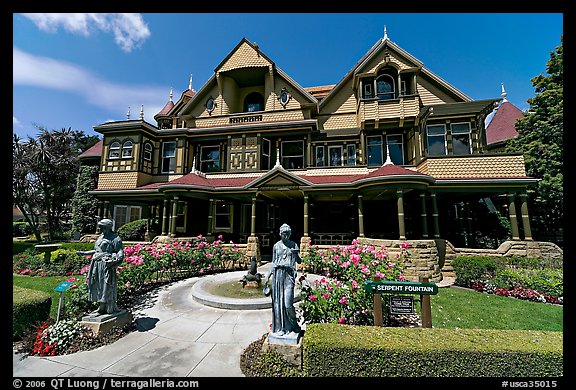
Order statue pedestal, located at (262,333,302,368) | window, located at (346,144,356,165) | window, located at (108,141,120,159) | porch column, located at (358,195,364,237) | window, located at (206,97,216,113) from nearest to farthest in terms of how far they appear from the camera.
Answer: statue pedestal, located at (262,333,302,368)
porch column, located at (358,195,364,237)
window, located at (346,144,356,165)
window, located at (108,141,120,159)
window, located at (206,97,216,113)

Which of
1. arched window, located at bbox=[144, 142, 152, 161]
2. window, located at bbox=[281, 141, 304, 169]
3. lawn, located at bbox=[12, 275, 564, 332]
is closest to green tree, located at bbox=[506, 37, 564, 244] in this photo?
lawn, located at bbox=[12, 275, 564, 332]

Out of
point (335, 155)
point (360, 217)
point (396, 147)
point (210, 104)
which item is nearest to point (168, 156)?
point (210, 104)

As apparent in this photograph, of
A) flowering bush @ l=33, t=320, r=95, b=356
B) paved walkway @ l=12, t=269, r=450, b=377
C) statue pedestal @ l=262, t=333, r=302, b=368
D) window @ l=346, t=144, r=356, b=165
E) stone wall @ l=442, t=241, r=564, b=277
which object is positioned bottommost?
paved walkway @ l=12, t=269, r=450, b=377

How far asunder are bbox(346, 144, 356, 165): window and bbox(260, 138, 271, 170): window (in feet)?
20.4

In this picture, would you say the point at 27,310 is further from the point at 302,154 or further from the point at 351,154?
the point at 351,154

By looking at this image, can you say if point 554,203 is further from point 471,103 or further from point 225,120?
point 225,120

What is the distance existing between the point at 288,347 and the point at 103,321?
4.15 meters

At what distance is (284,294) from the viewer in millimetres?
4207

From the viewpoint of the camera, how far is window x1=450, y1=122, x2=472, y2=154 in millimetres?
15906

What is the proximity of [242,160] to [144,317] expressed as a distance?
44.8 ft

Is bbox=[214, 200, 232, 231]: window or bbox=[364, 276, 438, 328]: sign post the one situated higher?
bbox=[214, 200, 232, 231]: window

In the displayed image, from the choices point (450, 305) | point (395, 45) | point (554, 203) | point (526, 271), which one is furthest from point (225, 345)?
point (554, 203)

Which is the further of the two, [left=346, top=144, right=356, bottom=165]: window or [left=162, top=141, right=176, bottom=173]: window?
[left=162, top=141, right=176, bottom=173]: window

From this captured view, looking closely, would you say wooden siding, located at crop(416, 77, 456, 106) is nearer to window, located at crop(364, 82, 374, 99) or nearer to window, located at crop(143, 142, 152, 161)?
window, located at crop(364, 82, 374, 99)
